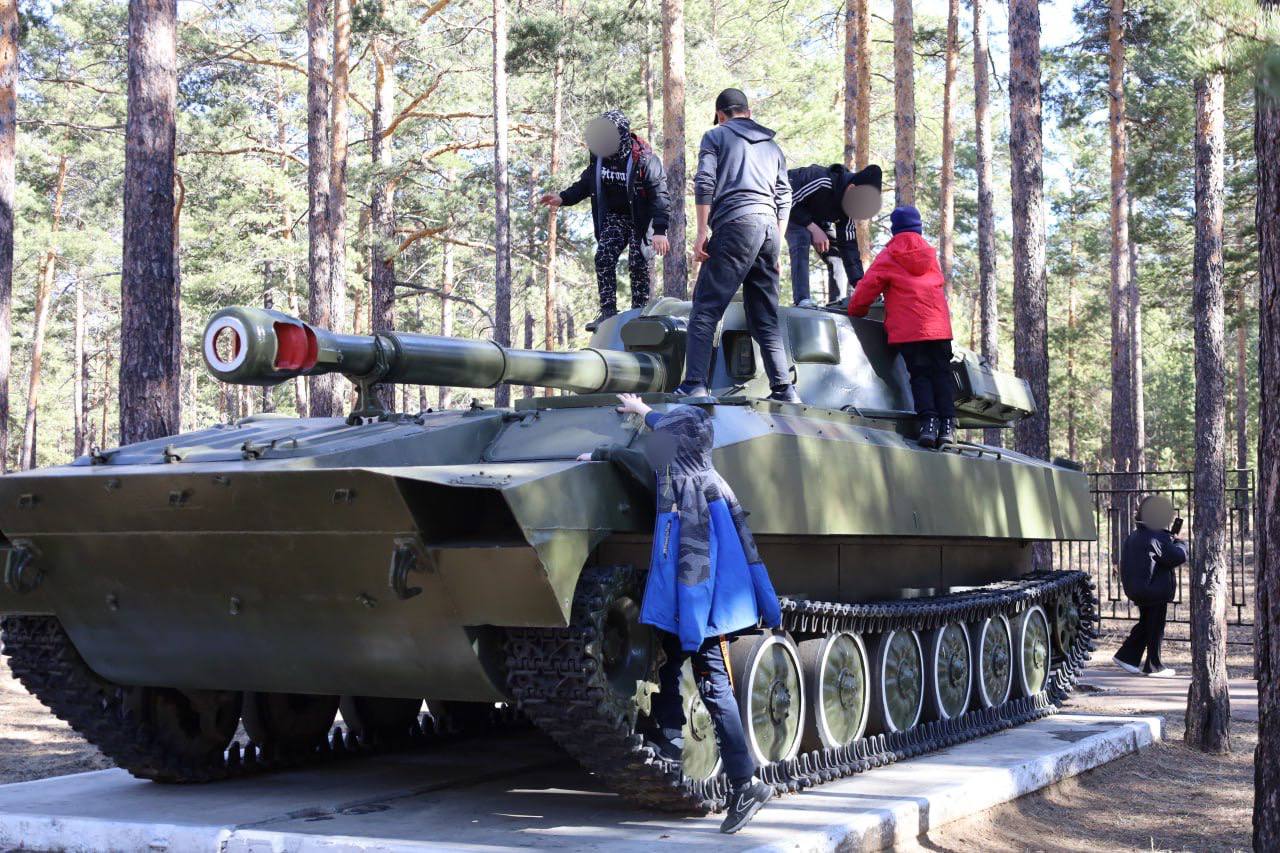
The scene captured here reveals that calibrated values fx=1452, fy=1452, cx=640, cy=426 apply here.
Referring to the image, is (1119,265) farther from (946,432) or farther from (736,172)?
(736,172)

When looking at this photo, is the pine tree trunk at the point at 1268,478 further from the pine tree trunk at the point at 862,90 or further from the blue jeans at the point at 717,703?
the pine tree trunk at the point at 862,90

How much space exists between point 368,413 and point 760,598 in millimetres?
2301

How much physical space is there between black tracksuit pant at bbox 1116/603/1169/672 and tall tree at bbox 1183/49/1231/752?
336 centimetres

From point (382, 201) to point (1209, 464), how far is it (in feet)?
65.7

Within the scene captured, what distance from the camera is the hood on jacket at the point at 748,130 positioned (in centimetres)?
803

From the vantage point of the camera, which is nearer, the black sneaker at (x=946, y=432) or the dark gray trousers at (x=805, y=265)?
the black sneaker at (x=946, y=432)

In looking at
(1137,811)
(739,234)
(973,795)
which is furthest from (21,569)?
(1137,811)

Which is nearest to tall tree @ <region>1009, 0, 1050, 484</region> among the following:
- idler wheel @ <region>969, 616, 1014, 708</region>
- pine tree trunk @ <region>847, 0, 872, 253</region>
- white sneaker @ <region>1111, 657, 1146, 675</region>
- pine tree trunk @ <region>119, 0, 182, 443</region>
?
white sneaker @ <region>1111, 657, 1146, 675</region>

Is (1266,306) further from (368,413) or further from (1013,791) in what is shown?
(368,413)

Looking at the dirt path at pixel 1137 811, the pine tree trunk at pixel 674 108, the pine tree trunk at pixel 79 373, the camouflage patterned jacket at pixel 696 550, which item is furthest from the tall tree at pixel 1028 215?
the pine tree trunk at pixel 79 373

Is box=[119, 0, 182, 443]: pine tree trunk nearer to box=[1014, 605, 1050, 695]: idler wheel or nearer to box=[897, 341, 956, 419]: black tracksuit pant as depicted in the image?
box=[897, 341, 956, 419]: black tracksuit pant

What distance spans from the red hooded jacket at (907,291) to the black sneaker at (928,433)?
52 cm

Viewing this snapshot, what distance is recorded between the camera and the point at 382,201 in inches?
1093

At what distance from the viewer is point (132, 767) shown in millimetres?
7520
